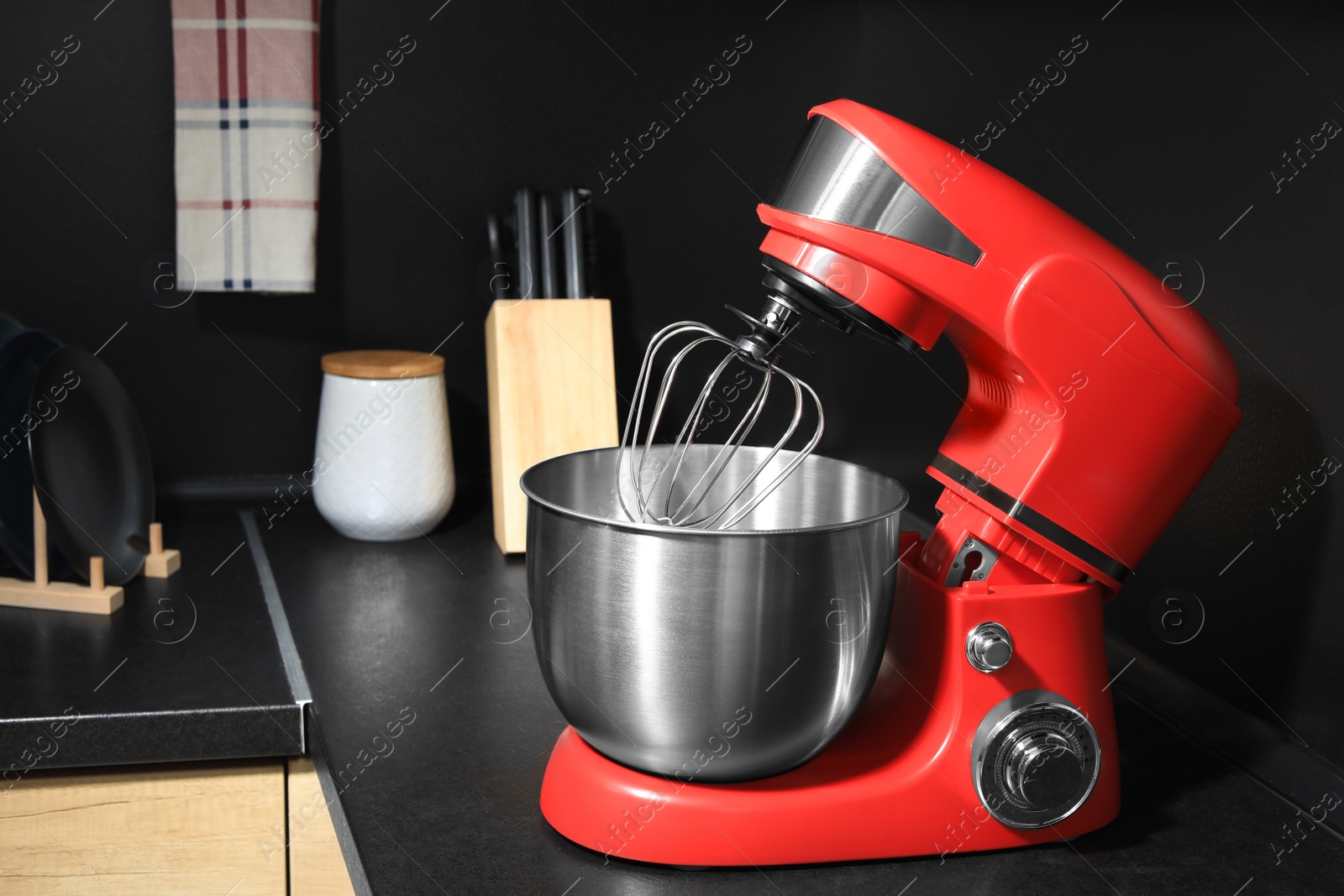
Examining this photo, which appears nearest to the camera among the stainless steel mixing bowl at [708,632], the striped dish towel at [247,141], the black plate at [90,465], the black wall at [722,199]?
the stainless steel mixing bowl at [708,632]

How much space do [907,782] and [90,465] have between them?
2.54 feet

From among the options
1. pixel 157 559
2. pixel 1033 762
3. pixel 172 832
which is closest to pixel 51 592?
pixel 157 559

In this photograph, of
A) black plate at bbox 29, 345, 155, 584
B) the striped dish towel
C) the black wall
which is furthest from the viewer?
the striped dish towel

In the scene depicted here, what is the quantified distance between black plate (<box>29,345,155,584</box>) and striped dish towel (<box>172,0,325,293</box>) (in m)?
0.17

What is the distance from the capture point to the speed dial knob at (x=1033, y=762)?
614 millimetres

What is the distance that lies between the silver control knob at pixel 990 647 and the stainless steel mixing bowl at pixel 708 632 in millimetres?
49

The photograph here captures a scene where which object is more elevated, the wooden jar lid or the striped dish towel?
the striped dish towel

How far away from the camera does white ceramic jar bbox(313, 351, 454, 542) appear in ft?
3.68

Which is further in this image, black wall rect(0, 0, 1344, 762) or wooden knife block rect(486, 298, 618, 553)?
wooden knife block rect(486, 298, 618, 553)

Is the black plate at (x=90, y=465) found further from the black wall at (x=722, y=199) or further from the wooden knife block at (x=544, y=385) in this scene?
the wooden knife block at (x=544, y=385)

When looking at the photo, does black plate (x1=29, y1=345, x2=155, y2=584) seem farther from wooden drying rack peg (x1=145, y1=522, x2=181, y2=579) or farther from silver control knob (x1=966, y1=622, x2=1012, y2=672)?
silver control knob (x1=966, y1=622, x2=1012, y2=672)

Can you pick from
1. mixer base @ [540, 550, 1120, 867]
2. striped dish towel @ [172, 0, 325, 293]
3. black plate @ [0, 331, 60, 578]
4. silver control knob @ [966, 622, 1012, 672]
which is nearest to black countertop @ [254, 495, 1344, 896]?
mixer base @ [540, 550, 1120, 867]

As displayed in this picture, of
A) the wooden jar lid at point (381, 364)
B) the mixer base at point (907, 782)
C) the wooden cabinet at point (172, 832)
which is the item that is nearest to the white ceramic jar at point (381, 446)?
the wooden jar lid at point (381, 364)

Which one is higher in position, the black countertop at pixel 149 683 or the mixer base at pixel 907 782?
the mixer base at pixel 907 782
